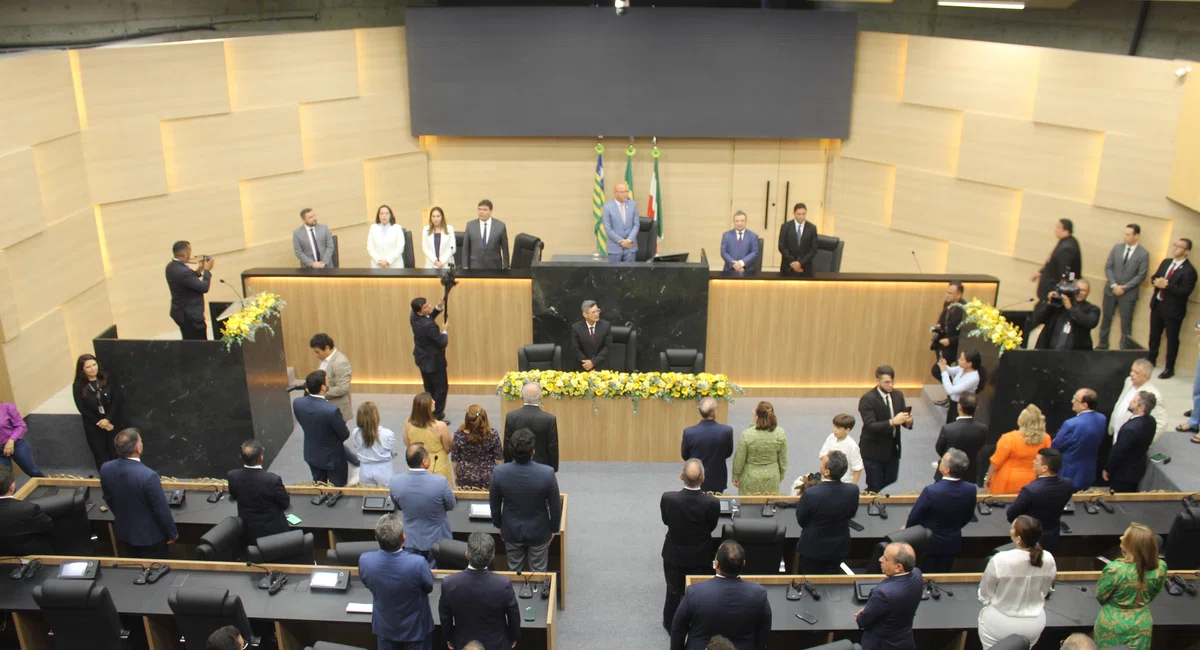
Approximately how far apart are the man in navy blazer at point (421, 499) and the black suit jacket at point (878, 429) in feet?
10.4

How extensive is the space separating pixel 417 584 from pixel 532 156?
8723 mm

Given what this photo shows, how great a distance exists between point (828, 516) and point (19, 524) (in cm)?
499

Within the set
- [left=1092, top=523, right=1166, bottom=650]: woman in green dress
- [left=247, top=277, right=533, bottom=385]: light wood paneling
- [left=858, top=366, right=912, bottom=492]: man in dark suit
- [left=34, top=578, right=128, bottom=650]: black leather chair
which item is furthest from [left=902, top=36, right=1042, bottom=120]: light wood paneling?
[left=34, top=578, right=128, bottom=650]: black leather chair

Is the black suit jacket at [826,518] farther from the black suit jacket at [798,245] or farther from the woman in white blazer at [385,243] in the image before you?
the woman in white blazer at [385,243]

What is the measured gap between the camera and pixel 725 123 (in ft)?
41.0

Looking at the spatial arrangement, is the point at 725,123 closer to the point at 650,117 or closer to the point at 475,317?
the point at 650,117

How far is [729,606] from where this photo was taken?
4.86 metres

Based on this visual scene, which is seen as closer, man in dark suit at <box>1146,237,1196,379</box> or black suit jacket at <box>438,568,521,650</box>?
black suit jacket at <box>438,568,521,650</box>

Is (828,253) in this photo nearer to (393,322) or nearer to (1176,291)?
(1176,291)

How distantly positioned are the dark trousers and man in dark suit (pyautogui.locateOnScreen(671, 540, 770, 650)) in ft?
22.0

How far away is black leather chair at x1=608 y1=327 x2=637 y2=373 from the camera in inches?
363

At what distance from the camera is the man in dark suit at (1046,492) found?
5863 mm

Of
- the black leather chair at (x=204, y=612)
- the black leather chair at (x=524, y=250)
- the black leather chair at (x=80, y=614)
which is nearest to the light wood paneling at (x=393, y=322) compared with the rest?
the black leather chair at (x=524, y=250)

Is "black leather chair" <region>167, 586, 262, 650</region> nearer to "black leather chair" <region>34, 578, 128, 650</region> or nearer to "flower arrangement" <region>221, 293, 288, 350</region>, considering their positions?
"black leather chair" <region>34, 578, 128, 650</region>
